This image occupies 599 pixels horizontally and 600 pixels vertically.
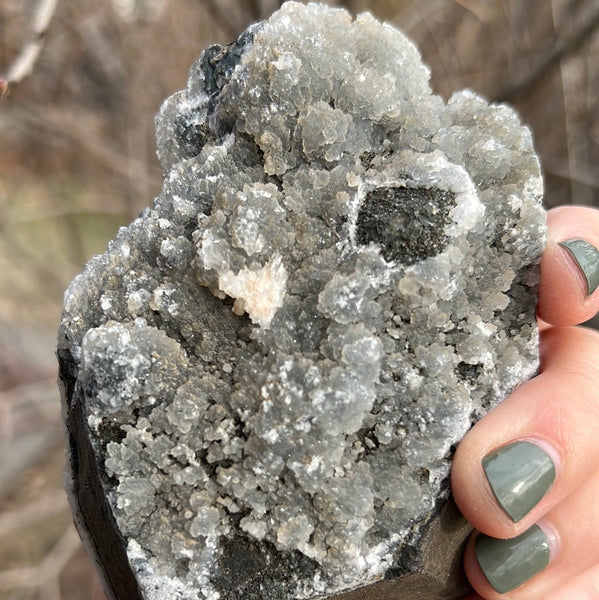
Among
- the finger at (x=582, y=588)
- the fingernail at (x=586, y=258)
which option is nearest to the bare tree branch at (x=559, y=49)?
the fingernail at (x=586, y=258)

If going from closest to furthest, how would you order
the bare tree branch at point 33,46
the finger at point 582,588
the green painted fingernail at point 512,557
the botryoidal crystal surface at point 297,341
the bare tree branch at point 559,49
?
the botryoidal crystal surface at point 297,341 → the green painted fingernail at point 512,557 → the finger at point 582,588 → the bare tree branch at point 33,46 → the bare tree branch at point 559,49

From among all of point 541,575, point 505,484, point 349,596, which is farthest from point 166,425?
point 541,575

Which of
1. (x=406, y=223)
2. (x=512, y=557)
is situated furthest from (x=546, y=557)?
(x=406, y=223)

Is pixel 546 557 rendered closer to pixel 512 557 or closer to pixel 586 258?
pixel 512 557

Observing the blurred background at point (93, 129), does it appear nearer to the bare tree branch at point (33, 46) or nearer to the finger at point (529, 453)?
the bare tree branch at point (33, 46)

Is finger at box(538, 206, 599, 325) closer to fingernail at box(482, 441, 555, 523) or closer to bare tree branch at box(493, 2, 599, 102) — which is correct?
fingernail at box(482, 441, 555, 523)

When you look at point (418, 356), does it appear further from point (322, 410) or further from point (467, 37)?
point (467, 37)
